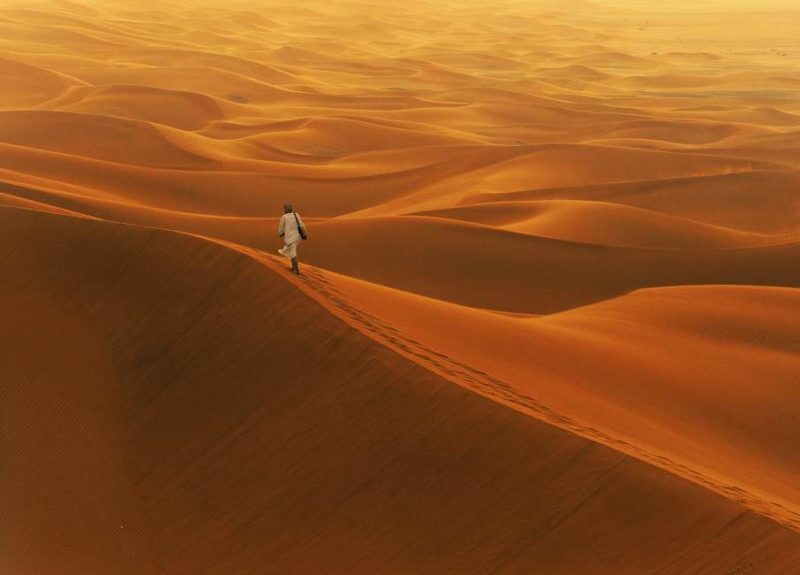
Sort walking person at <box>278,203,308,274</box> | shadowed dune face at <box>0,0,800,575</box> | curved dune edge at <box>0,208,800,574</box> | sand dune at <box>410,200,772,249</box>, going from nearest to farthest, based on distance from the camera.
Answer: curved dune edge at <box>0,208,800,574</box>, shadowed dune face at <box>0,0,800,575</box>, walking person at <box>278,203,308,274</box>, sand dune at <box>410,200,772,249</box>

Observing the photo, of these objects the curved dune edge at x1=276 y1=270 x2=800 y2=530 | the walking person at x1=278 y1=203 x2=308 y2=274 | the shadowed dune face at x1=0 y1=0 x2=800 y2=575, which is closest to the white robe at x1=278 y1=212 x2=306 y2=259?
the walking person at x1=278 y1=203 x2=308 y2=274

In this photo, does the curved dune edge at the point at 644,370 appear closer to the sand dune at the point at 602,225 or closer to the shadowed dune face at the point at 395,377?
the shadowed dune face at the point at 395,377

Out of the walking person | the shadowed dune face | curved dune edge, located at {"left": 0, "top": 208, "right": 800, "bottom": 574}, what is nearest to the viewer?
curved dune edge, located at {"left": 0, "top": 208, "right": 800, "bottom": 574}

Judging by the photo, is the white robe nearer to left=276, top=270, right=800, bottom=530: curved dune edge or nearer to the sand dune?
left=276, top=270, right=800, bottom=530: curved dune edge

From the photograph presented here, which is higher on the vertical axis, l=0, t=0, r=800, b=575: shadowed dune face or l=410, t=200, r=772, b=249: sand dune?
l=0, t=0, r=800, b=575: shadowed dune face

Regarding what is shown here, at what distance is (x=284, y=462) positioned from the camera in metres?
7.66

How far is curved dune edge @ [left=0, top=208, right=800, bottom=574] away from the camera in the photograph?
21.1 ft

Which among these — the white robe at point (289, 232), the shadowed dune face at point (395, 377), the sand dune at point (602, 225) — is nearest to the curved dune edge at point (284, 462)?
the shadowed dune face at point (395, 377)

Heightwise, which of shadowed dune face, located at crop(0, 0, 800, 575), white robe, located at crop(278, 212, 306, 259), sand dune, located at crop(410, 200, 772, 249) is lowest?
sand dune, located at crop(410, 200, 772, 249)

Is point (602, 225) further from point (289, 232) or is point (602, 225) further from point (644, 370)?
point (289, 232)

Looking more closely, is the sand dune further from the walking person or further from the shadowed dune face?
the walking person

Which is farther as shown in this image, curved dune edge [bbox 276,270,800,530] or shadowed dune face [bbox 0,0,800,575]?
curved dune edge [bbox 276,270,800,530]

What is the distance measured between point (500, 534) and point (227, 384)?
3.14 m

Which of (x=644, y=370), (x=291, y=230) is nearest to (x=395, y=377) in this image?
(x=291, y=230)
